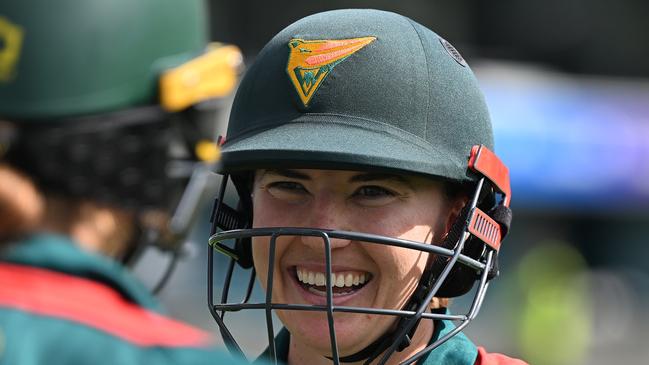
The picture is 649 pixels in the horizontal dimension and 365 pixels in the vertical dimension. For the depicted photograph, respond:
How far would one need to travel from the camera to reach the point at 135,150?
111 inches

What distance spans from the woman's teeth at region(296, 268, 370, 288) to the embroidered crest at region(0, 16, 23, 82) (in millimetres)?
837

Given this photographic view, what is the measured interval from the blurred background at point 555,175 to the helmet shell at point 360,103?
35.9ft

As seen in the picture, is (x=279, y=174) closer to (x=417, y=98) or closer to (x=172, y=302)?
(x=417, y=98)

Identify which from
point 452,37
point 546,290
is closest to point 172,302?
point 546,290

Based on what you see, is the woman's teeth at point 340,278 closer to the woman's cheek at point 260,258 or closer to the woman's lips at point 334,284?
the woman's lips at point 334,284

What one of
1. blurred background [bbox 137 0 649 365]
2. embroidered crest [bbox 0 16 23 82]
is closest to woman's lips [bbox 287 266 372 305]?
embroidered crest [bbox 0 16 23 82]

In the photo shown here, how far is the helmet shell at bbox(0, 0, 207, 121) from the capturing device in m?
2.70

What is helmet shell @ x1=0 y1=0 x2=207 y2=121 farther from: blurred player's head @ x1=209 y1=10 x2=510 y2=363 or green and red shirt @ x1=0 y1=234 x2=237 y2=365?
green and red shirt @ x1=0 y1=234 x2=237 y2=365

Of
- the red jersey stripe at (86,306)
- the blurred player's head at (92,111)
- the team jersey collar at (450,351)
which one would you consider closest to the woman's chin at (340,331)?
the team jersey collar at (450,351)

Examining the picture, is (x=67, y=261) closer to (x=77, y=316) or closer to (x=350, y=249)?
(x=77, y=316)

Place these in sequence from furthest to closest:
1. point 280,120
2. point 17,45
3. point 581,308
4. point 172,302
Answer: point 581,308 < point 172,302 < point 280,120 < point 17,45

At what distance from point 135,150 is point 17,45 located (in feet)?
1.20

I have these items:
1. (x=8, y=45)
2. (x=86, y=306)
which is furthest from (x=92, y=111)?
(x=86, y=306)

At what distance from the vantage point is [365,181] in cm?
281
